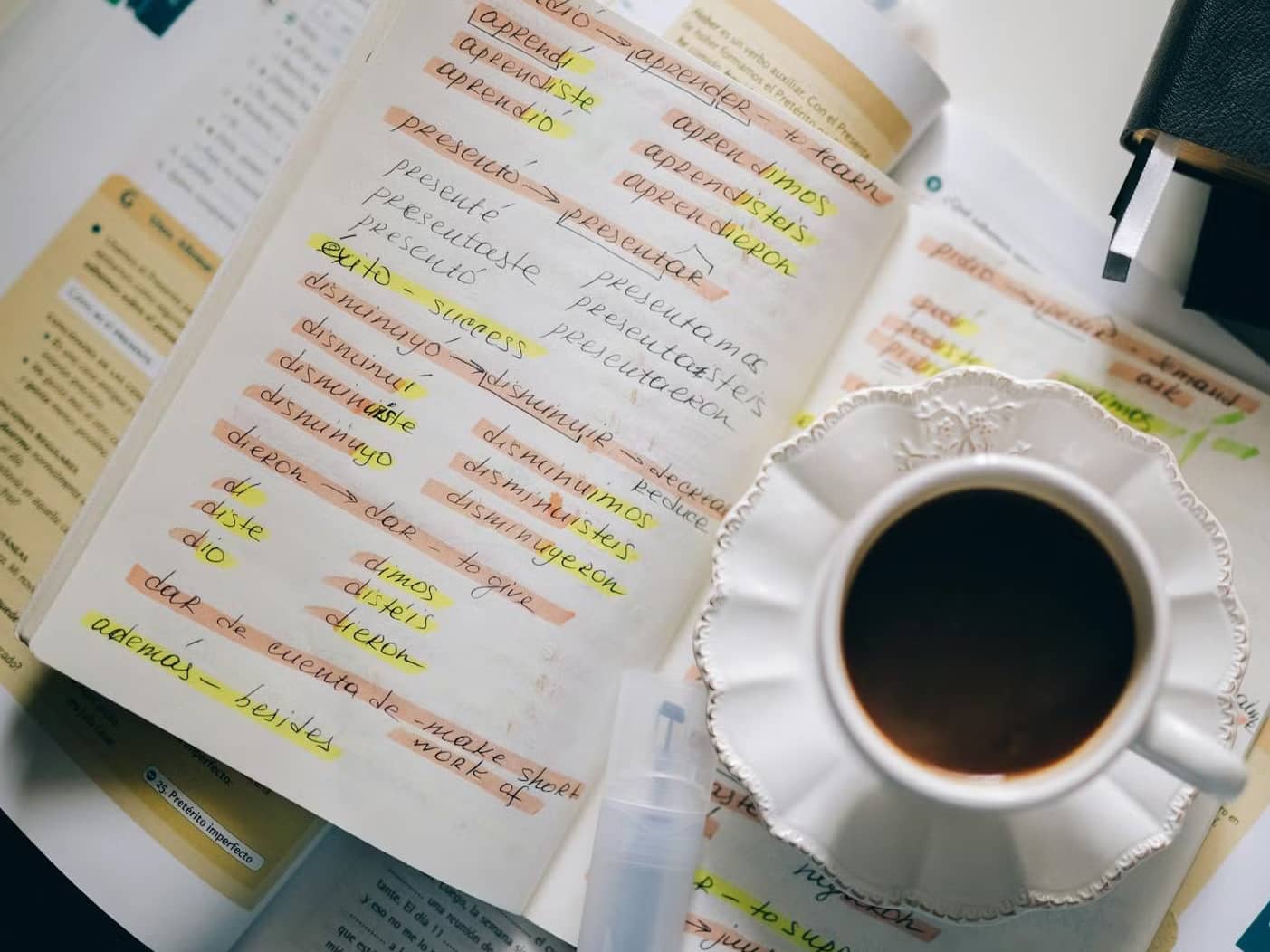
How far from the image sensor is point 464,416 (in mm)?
488

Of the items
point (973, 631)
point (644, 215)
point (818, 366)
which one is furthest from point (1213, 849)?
point (644, 215)

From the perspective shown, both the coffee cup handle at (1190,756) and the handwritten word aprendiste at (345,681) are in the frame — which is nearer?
the coffee cup handle at (1190,756)

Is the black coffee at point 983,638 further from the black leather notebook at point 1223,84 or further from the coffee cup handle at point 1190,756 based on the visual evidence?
the black leather notebook at point 1223,84

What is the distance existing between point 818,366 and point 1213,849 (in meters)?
0.31

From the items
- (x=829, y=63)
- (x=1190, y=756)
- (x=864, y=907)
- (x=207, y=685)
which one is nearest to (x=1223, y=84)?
(x=829, y=63)

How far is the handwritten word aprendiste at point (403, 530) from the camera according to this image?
48 centimetres

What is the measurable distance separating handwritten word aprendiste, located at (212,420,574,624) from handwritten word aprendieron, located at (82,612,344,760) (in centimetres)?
8

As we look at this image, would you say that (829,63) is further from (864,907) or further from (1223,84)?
(864,907)

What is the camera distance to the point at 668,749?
48cm

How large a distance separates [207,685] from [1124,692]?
1.35 feet

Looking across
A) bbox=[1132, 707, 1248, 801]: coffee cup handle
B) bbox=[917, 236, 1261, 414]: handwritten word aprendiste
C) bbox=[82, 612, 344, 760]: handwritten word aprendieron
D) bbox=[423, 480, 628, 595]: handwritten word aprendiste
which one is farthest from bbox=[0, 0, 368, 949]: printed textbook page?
bbox=[1132, 707, 1248, 801]: coffee cup handle

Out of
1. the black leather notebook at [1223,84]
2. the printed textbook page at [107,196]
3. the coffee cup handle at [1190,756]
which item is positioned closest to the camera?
the coffee cup handle at [1190,756]

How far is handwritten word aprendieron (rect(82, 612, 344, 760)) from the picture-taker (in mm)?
475

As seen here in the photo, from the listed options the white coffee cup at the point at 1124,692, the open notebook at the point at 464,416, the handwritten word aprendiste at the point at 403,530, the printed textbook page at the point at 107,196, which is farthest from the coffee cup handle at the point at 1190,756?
the printed textbook page at the point at 107,196
